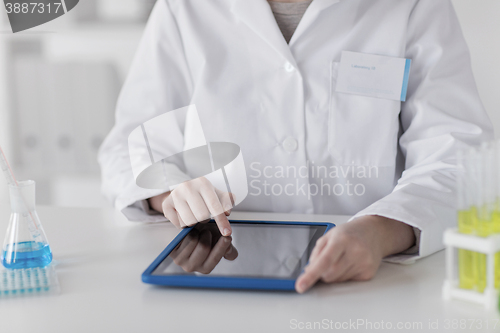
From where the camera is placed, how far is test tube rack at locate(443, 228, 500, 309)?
48 cm

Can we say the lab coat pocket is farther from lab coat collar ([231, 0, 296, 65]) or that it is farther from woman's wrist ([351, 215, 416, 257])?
woman's wrist ([351, 215, 416, 257])

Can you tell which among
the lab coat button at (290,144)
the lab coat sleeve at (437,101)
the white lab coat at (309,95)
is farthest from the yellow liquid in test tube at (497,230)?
the lab coat button at (290,144)

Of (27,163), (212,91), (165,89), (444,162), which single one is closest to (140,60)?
(165,89)

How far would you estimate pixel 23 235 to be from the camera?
661 mm

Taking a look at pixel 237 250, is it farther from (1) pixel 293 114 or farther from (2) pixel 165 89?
(2) pixel 165 89

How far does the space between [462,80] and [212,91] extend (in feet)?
Result: 1.71

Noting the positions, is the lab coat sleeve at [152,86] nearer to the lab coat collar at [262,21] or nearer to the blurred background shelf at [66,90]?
the lab coat collar at [262,21]

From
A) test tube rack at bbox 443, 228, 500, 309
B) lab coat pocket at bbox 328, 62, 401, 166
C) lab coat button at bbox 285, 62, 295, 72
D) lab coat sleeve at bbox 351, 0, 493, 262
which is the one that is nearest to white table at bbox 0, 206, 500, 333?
test tube rack at bbox 443, 228, 500, 309

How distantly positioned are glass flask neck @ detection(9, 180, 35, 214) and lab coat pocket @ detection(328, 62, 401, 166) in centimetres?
60

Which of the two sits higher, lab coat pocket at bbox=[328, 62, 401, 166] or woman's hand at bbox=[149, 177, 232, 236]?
lab coat pocket at bbox=[328, 62, 401, 166]

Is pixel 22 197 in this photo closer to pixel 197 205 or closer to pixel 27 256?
pixel 27 256

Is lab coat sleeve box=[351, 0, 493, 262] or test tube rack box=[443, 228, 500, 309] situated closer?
test tube rack box=[443, 228, 500, 309]

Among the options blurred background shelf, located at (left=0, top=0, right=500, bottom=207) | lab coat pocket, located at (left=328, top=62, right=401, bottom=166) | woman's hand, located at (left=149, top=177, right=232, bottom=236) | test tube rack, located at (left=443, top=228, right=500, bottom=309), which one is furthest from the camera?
blurred background shelf, located at (left=0, top=0, right=500, bottom=207)

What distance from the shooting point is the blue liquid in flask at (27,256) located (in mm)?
651
